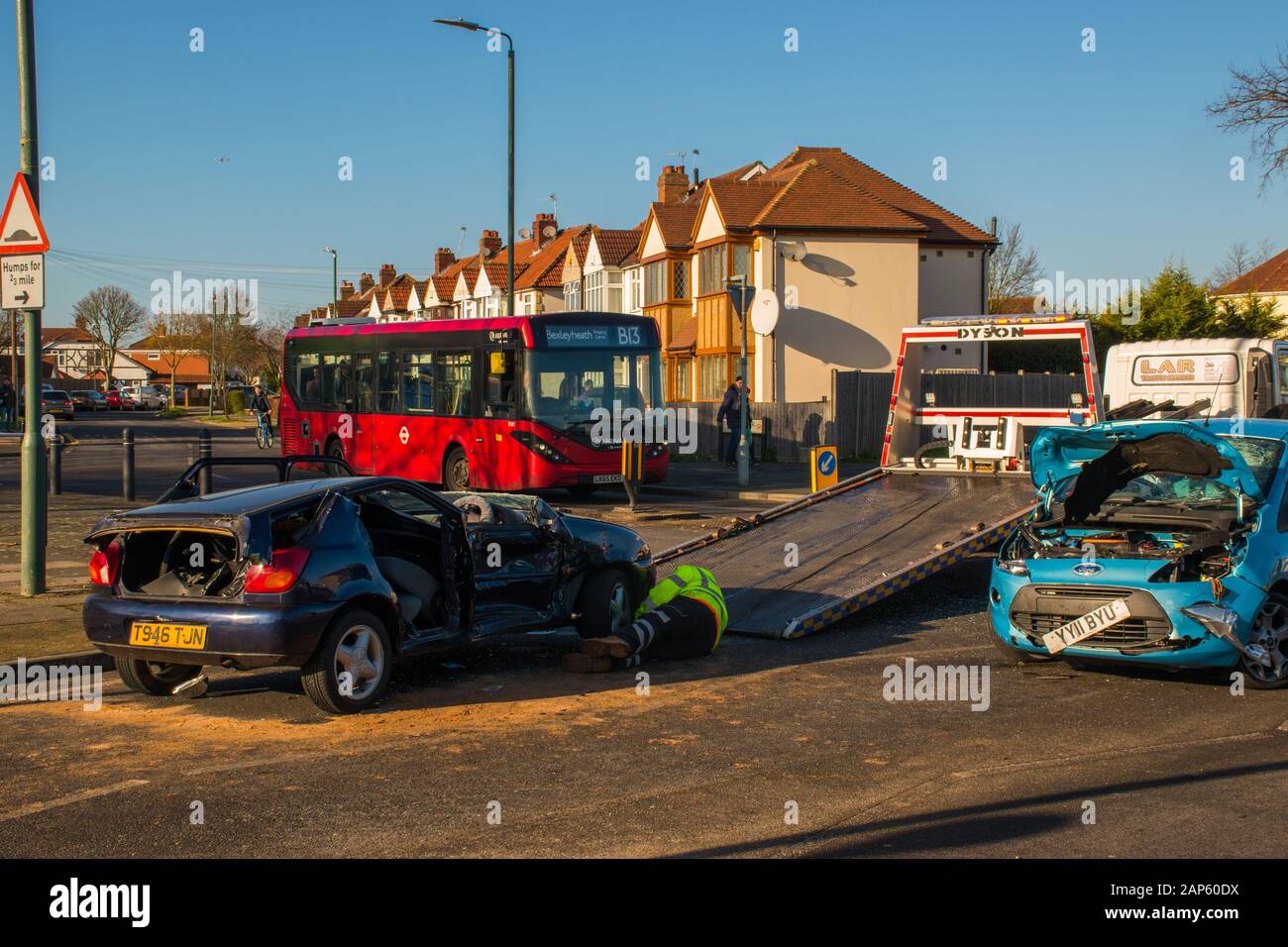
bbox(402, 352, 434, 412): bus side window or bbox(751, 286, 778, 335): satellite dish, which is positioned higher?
bbox(751, 286, 778, 335): satellite dish

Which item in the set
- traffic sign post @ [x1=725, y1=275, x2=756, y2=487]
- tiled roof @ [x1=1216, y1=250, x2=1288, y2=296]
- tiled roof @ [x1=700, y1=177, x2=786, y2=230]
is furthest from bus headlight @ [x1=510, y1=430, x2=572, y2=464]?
tiled roof @ [x1=1216, y1=250, x2=1288, y2=296]

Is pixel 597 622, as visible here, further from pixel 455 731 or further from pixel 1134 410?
pixel 1134 410

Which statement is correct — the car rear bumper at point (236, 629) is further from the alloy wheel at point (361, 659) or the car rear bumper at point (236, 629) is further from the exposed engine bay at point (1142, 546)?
the exposed engine bay at point (1142, 546)

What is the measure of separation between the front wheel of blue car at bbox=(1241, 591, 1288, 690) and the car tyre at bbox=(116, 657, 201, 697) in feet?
21.7

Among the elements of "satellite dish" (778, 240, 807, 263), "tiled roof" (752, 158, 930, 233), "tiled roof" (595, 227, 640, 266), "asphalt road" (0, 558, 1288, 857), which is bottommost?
"asphalt road" (0, 558, 1288, 857)

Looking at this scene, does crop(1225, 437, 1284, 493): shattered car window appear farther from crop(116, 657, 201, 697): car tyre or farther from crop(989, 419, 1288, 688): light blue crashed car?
crop(116, 657, 201, 697): car tyre

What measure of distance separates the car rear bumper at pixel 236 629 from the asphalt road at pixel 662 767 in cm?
43

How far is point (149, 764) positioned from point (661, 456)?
17126 millimetres

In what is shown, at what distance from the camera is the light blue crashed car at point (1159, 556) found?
8.59m

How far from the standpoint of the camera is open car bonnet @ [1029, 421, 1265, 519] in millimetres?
9391

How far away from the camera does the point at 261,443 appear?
44.2 meters

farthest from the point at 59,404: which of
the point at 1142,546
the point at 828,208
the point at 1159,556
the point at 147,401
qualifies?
the point at 1159,556
